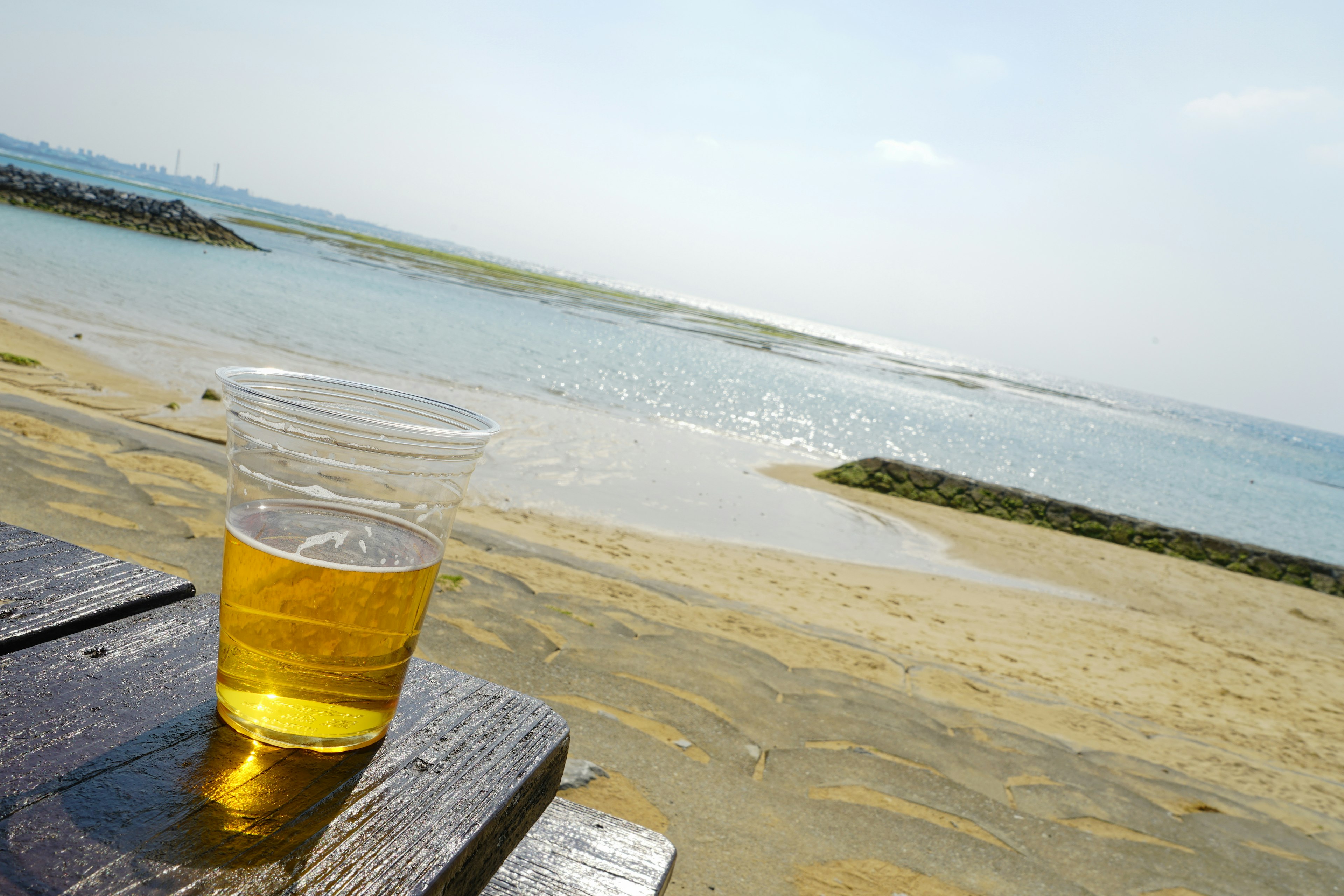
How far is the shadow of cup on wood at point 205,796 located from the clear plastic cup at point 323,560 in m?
0.02

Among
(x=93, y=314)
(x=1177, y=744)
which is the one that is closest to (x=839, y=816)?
(x=1177, y=744)

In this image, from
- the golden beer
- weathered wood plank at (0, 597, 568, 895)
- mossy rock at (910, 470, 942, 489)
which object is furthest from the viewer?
mossy rock at (910, 470, 942, 489)

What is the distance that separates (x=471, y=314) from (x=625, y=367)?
27.7ft

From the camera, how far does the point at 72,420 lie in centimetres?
563

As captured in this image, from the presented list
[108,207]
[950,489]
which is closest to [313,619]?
[950,489]

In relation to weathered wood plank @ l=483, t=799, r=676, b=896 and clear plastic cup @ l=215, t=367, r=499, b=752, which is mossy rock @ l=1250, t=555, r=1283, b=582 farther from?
clear plastic cup @ l=215, t=367, r=499, b=752

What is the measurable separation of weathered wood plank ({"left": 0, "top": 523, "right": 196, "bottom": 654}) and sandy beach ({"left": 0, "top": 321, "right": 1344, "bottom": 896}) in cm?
163

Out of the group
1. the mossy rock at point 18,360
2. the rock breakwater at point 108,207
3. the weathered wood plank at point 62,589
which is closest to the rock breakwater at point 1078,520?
the mossy rock at point 18,360

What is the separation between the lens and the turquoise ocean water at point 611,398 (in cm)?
939

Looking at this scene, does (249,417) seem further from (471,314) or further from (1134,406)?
(1134,406)

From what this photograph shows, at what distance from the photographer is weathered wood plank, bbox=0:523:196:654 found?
854mm

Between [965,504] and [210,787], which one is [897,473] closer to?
[965,504]

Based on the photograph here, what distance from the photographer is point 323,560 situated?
0.68m

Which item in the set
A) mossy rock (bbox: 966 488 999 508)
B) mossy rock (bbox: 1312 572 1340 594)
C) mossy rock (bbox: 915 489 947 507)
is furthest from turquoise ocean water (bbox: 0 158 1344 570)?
mossy rock (bbox: 1312 572 1340 594)
